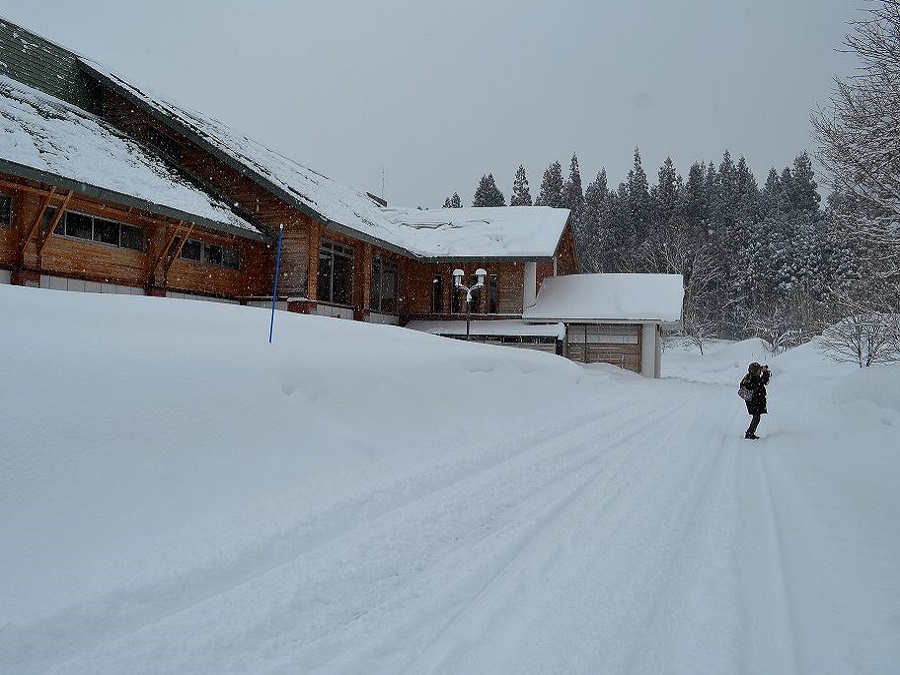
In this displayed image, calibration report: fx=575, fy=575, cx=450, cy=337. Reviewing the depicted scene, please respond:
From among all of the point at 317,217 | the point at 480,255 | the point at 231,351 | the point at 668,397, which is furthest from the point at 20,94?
the point at 668,397

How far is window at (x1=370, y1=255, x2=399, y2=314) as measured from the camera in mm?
24391

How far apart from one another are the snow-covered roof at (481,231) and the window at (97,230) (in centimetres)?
1086

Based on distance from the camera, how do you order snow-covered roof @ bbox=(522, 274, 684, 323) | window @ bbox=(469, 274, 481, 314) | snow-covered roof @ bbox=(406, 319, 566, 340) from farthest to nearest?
window @ bbox=(469, 274, 481, 314), snow-covered roof @ bbox=(522, 274, 684, 323), snow-covered roof @ bbox=(406, 319, 566, 340)

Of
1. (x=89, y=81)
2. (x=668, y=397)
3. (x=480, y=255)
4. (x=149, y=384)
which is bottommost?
(x=668, y=397)

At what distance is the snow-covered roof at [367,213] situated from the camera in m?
18.5

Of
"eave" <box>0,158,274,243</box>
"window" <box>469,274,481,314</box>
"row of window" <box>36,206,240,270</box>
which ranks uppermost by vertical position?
"eave" <box>0,158,274,243</box>

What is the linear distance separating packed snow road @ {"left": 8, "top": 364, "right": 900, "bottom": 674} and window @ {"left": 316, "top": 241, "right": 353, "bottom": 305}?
16051 millimetres

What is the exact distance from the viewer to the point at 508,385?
11.1m

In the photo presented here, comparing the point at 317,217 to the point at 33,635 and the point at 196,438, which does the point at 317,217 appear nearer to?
the point at 196,438

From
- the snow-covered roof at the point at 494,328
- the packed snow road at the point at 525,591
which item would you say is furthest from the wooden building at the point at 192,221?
the packed snow road at the point at 525,591

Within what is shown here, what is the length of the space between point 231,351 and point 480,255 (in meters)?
19.1

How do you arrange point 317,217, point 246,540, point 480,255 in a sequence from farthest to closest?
1. point 480,255
2. point 317,217
3. point 246,540

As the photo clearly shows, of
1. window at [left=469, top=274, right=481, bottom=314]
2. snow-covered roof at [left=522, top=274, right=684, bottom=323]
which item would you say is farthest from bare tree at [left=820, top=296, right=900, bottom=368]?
window at [left=469, top=274, right=481, bottom=314]

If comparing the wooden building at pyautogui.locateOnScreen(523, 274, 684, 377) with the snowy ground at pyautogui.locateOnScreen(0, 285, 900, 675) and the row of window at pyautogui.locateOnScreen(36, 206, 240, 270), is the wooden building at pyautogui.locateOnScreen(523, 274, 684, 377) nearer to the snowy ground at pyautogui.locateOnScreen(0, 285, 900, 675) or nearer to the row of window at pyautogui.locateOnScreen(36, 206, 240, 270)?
the row of window at pyautogui.locateOnScreen(36, 206, 240, 270)
